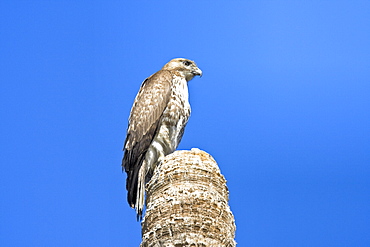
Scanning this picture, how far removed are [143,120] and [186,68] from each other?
167 cm

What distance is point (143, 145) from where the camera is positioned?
828cm

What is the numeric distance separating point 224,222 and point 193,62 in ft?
16.1

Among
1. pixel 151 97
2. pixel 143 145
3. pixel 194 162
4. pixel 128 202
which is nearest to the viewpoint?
pixel 194 162

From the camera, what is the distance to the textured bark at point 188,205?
532 cm

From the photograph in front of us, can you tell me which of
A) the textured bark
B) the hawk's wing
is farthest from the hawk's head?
the textured bark

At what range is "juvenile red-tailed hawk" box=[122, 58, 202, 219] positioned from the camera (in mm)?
8064

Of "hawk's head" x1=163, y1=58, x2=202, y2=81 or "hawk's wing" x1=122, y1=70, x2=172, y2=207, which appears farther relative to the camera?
"hawk's head" x1=163, y1=58, x2=202, y2=81

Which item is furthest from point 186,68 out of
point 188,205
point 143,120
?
point 188,205

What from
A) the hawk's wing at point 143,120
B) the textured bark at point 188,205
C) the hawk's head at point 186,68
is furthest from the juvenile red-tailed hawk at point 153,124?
the textured bark at point 188,205

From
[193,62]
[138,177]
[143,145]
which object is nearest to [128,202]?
[138,177]

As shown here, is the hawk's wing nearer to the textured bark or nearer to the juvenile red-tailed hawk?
the juvenile red-tailed hawk

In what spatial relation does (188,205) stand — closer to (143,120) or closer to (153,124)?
(153,124)

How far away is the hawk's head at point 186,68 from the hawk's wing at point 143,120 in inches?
15.2

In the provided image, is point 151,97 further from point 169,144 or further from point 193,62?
point 193,62
